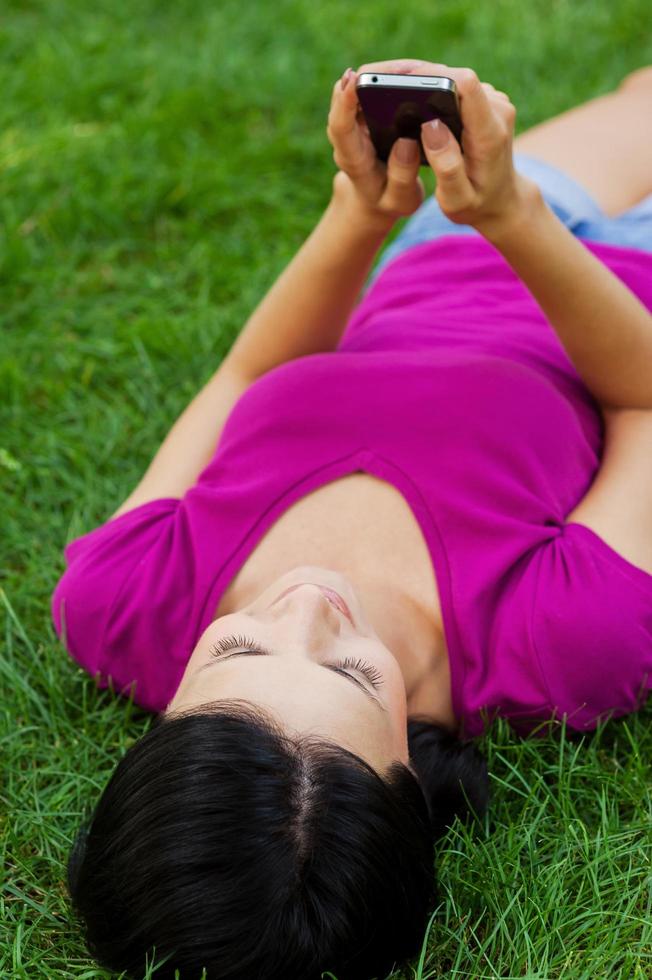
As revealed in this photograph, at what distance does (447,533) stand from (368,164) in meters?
0.72

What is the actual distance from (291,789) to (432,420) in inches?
33.8

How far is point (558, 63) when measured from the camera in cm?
421

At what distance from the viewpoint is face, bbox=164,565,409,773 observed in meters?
1.62

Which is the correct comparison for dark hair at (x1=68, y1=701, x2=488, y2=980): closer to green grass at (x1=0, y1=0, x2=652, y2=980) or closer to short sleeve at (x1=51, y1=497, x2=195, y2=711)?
green grass at (x1=0, y1=0, x2=652, y2=980)

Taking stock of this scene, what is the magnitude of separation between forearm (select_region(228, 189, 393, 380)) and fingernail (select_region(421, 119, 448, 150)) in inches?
15.9

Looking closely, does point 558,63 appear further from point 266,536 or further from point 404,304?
point 266,536

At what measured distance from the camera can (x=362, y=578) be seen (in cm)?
206

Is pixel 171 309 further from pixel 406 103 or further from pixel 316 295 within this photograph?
pixel 406 103

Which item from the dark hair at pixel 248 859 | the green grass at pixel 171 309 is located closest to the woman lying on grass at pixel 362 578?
the dark hair at pixel 248 859

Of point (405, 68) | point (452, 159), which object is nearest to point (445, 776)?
point (452, 159)

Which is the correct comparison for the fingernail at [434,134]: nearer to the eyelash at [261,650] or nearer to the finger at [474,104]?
the finger at [474,104]

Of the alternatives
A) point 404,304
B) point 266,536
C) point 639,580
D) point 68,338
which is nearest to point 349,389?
point 266,536

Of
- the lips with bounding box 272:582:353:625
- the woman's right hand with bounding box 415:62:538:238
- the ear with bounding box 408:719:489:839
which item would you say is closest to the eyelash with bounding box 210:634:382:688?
the lips with bounding box 272:582:353:625

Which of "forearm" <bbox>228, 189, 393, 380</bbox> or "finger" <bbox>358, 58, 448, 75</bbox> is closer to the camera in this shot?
"finger" <bbox>358, 58, 448, 75</bbox>
